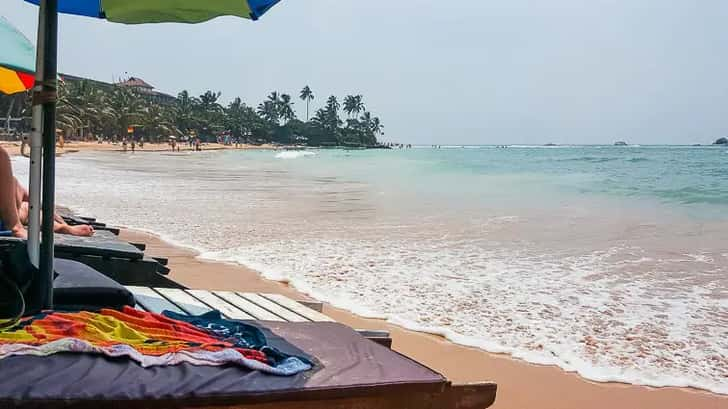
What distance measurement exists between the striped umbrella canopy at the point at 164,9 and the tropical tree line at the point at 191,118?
3982 cm

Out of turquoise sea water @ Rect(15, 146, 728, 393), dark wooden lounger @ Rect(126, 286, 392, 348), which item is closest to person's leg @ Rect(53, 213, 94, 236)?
dark wooden lounger @ Rect(126, 286, 392, 348)

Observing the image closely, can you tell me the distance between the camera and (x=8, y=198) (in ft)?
12.8

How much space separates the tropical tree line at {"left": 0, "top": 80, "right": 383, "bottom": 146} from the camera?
2718 inches

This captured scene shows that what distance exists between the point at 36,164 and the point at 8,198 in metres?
1.59

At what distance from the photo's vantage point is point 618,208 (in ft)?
52.8

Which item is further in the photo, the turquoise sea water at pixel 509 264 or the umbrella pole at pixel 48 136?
the turquoise sea water at pixel 509 264

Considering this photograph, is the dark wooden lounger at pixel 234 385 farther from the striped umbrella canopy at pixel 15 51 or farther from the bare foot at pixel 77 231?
the bare foot at pixel 77 231

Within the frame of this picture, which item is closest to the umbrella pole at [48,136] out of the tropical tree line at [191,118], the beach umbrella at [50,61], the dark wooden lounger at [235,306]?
the beach umbrella at [50,61]

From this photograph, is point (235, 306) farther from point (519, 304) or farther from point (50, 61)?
point (519, 304)

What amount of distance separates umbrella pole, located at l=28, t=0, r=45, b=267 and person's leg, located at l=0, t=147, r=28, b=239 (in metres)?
1.02

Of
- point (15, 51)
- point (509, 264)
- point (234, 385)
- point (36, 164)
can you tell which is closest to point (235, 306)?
point (36, 164)

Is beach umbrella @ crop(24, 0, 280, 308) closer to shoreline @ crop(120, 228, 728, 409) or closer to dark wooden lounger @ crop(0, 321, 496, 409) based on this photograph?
dark wooden lounger @ crop(0, 321, 496, 409)

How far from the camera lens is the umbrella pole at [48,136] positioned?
8.34 feet

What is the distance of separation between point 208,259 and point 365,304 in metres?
2.81
